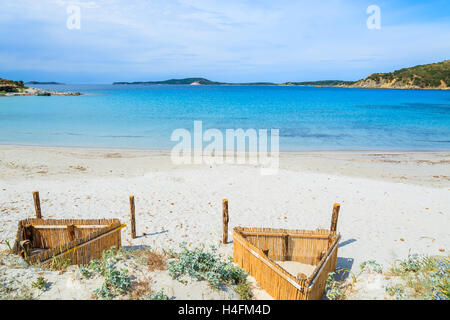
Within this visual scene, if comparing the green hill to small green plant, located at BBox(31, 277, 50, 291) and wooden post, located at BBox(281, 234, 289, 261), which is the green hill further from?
small green plant, located at BBox(31, 277, 50, 291)

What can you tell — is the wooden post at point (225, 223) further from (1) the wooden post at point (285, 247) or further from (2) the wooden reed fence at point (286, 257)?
(1) the wooden post at point (285, 247)

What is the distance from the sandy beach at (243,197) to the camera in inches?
372

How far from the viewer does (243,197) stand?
12.9m

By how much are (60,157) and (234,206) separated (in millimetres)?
14160

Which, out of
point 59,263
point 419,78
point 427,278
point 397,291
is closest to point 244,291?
point 397,291

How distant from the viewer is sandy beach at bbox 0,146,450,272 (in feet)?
31.0

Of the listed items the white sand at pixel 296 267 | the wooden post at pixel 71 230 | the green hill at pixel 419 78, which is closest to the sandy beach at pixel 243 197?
the white sand at pixel 296 267

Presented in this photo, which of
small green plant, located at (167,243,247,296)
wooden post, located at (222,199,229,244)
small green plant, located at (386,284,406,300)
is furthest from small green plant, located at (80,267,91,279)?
small green plant, located at (386,284,406,300)

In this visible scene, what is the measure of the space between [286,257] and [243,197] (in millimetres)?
5152
